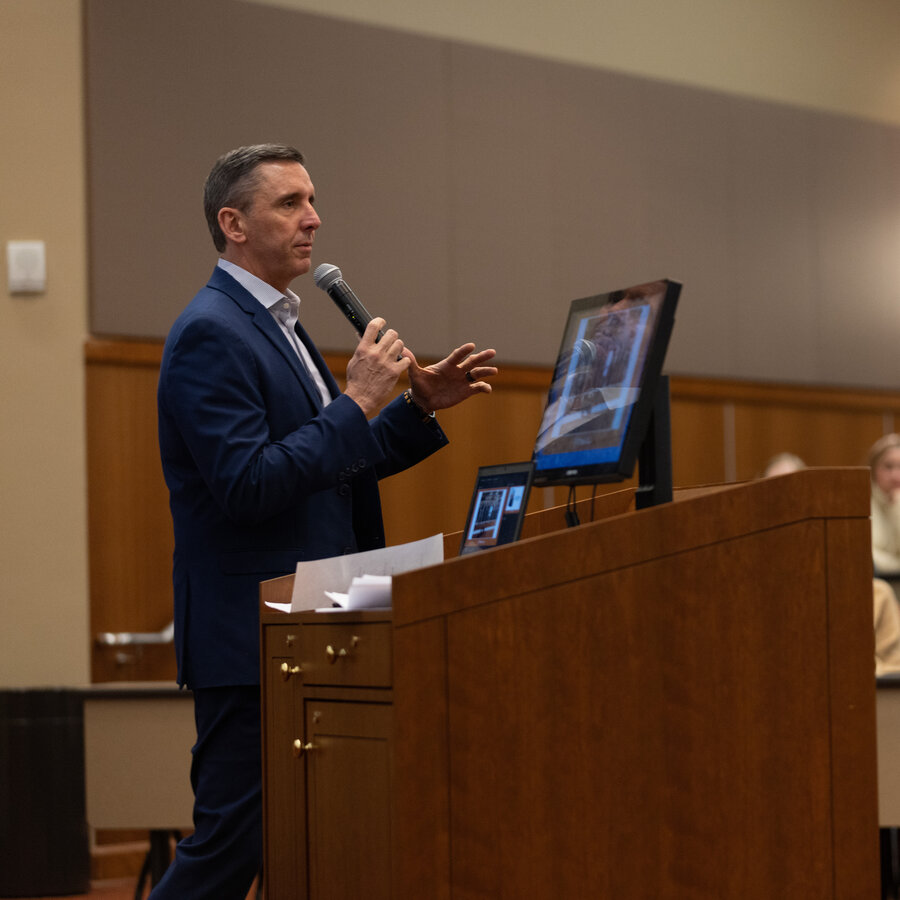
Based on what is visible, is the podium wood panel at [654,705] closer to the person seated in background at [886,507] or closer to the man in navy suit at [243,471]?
the man in navy suit at [243,471]

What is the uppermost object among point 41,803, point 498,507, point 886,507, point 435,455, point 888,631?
point 435,455

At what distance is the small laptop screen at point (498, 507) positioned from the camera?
1.85m

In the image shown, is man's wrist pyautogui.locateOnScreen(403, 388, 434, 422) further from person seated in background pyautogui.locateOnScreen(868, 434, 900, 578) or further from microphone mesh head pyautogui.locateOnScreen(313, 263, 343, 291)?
person seated in background pyautogui.locateOnScreen(868, 434, 900, 578)

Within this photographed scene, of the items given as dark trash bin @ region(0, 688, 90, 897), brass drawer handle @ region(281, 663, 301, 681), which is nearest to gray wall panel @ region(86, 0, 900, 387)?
dark trash bin @ region(0, 688, 90, 897)

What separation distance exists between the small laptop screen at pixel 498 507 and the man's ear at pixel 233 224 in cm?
70

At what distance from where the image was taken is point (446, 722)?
1.65 metres

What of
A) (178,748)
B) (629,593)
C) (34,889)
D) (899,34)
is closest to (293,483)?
(629,593)

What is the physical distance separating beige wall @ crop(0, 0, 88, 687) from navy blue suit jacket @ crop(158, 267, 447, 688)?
113 inches

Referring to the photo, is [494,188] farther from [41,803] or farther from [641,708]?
[641,708]

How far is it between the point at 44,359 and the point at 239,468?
318cm

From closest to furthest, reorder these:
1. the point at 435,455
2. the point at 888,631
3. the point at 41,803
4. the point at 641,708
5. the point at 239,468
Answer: the point at 641,708, the point at 239,468, the point at 41,803, the point at 888,631, the point at 435,455

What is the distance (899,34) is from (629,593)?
726 cm

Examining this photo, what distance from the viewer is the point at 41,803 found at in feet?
15.0

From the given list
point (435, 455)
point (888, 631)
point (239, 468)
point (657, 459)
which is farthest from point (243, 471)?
point (435, 455)
